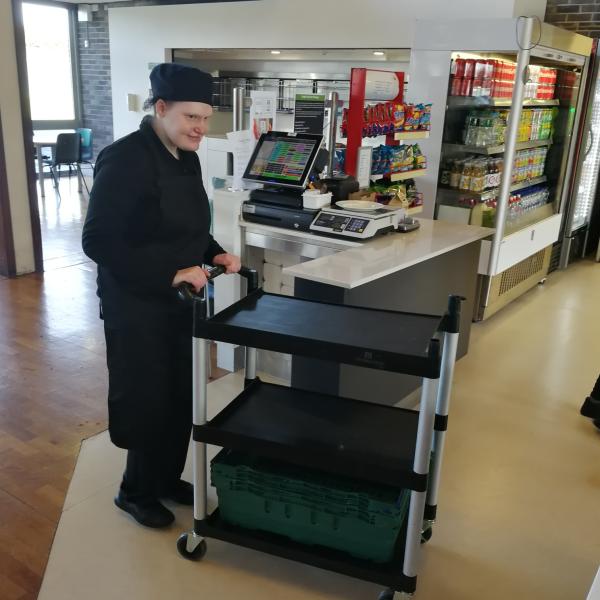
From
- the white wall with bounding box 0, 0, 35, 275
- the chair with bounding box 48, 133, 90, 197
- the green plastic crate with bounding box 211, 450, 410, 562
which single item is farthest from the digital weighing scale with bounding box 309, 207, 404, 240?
the chair with bounding box 48, 133, 90, 197

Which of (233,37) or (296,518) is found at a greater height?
(233,37)

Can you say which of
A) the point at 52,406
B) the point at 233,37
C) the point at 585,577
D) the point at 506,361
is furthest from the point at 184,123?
the point at 233,37

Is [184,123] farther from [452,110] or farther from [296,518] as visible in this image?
[452,110]

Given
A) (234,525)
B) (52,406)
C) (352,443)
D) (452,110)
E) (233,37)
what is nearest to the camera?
(352,443)

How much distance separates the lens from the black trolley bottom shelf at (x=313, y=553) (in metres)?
1.93

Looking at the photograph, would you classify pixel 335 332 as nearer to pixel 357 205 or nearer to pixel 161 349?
pixel 161 349

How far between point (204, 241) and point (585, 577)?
174 cm

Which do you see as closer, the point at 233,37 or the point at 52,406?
the point at 52,406

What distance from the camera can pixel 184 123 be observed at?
78.7 inches

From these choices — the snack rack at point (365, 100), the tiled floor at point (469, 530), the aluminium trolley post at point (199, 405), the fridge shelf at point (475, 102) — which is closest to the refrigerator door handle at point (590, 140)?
the fridge shelf at point (475, 102)

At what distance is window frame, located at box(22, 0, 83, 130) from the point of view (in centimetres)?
945

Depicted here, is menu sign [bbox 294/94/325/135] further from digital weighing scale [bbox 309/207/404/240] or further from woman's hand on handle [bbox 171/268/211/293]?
woman's hand on handle [bbox 171/268/211/293]

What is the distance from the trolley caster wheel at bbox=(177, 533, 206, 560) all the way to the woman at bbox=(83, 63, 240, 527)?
0.16 metres

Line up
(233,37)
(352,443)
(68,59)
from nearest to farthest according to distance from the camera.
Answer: (352,443) < (233,37) < (68,59)
